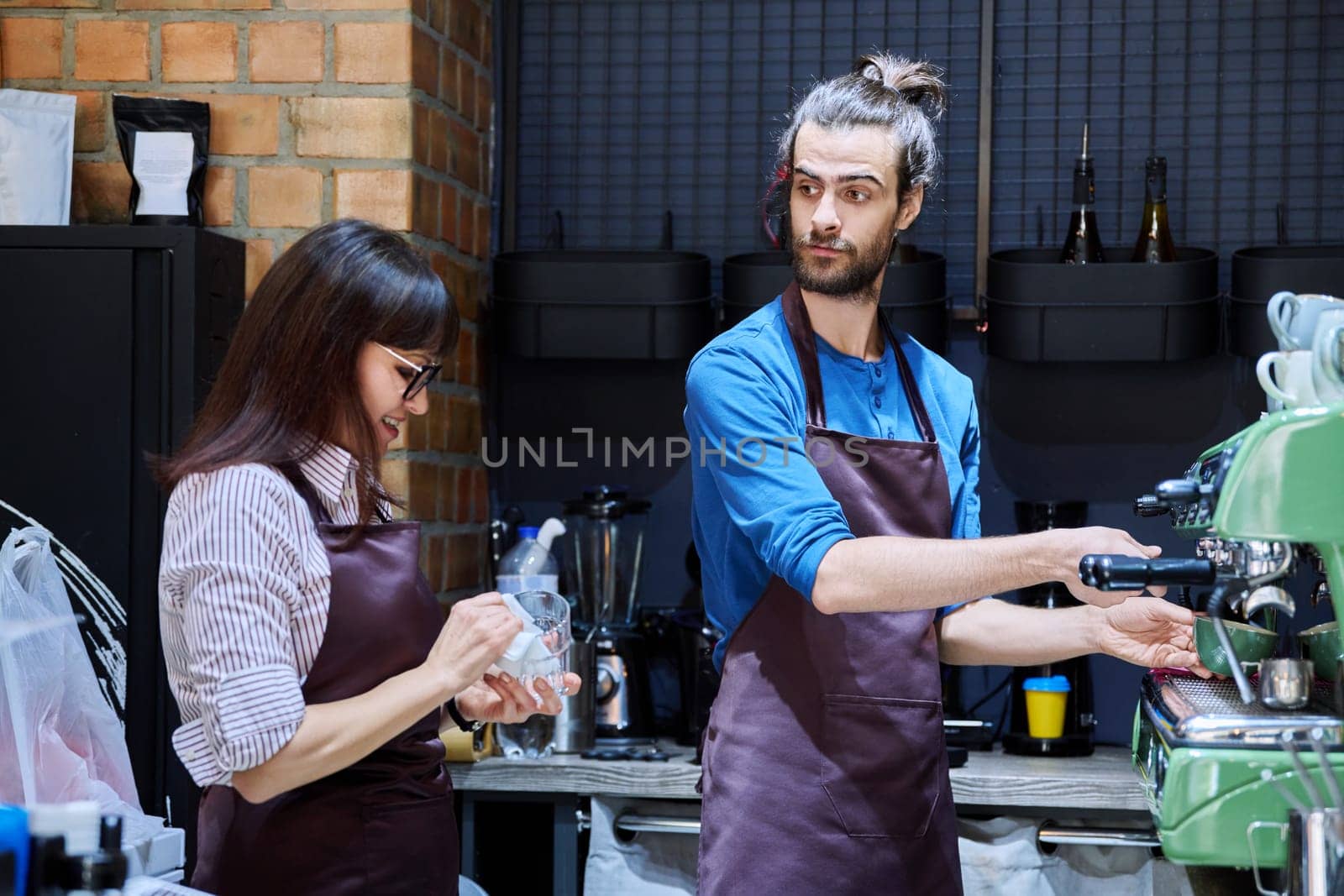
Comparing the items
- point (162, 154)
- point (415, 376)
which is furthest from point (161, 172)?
point (415, 376)

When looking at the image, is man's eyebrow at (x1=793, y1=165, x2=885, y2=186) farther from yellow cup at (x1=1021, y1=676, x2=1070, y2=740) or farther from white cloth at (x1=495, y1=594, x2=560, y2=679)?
yellow cup at (x1=1021, y1=676, x2=1070, y2=740)

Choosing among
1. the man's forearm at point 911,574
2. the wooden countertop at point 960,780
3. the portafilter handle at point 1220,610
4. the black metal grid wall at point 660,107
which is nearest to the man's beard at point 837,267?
the man's forearm at point 911,574

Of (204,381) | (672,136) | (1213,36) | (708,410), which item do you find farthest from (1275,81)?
(204,381)

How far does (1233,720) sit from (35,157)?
6.73ft

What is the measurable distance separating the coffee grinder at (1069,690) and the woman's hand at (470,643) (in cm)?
145

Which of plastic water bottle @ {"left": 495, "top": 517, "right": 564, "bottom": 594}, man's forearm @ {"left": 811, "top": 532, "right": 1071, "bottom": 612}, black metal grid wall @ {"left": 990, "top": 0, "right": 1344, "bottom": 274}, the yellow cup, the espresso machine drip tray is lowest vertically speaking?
the yellow cup

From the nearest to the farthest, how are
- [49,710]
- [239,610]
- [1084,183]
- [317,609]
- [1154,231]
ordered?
1. [239,610]
2. [317,609]
3. [49,710]
4. [1084,183]
5. [1154,231]

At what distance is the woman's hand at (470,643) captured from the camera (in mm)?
1443

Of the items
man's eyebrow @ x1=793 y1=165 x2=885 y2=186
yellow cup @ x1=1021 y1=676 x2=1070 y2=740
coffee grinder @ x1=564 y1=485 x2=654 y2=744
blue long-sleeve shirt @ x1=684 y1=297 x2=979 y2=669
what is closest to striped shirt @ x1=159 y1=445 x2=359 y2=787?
blue long-sleeve shirt @ x1=684 y1=297 x2=979 y2=669

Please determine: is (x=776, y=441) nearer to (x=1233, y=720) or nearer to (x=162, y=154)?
(x=1233, y=720)

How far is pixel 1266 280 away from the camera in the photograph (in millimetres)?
2729

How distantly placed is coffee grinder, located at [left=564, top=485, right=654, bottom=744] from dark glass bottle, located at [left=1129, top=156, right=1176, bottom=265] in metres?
1.07

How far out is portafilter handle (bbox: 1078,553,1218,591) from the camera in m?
1.17

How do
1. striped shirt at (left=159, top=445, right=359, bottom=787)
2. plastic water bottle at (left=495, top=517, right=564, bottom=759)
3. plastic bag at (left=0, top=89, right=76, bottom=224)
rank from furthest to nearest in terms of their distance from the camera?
plastic water bottle at (left=495, top=517, right=564, bottom=759), plastic bag at (left=0, top=89, right=76, bottom=224), striped shirt at (left=159, top=445, right=359, bottom=787)
